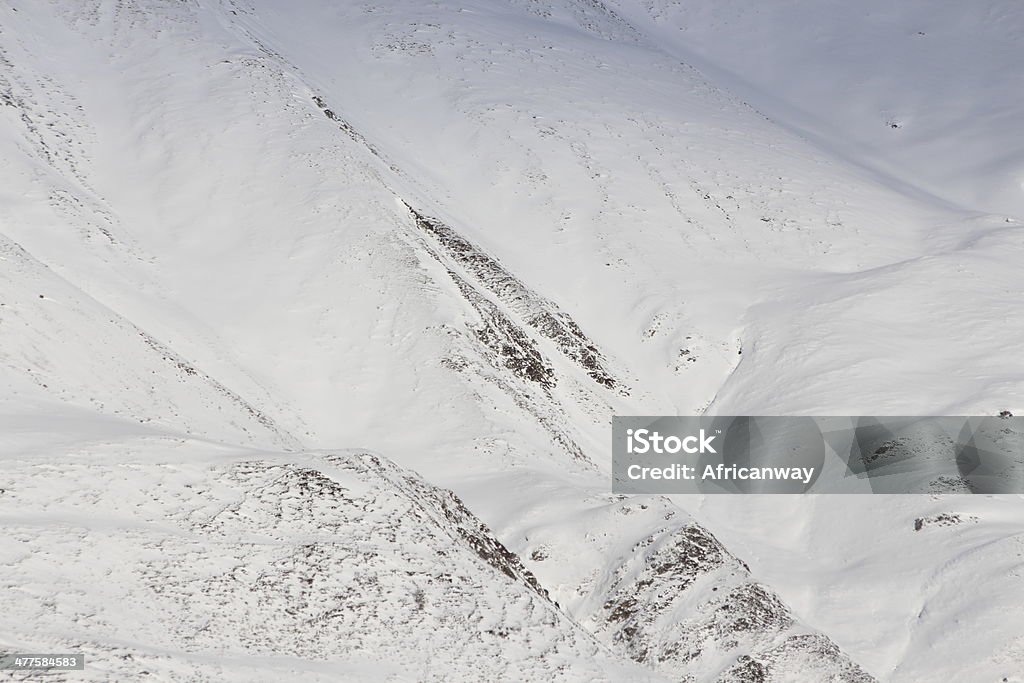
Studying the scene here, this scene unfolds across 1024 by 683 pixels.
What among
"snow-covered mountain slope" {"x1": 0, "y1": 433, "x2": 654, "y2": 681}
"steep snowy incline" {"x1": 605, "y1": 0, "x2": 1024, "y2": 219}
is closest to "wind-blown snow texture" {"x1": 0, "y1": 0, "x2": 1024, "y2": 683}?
"snow-covered mountain slope" {"x1": 0, "y1": 433, "x2": 654, "y2": 681}

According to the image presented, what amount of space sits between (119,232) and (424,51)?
88.7 ft

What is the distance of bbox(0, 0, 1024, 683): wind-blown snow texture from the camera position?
59.8 feet

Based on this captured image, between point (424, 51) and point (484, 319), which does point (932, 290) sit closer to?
point (484, 319)

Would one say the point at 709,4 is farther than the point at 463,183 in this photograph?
Yes

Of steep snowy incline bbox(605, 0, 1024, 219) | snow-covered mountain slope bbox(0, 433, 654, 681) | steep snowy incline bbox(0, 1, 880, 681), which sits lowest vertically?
snow-covered mountain slope bbox(0, 433, 654, 681)

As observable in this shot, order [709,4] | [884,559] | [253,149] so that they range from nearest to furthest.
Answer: [884,559] → [253,149] → [709,4]

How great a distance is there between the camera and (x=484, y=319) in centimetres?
3338

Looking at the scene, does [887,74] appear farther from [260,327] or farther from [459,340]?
[260,327]

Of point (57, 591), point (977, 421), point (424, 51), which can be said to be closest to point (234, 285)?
point (57, 591)

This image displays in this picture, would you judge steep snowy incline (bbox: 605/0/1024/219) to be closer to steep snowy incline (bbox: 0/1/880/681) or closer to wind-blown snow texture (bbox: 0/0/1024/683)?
wind-blown snow texture (bbox: 0/0/1024/683)

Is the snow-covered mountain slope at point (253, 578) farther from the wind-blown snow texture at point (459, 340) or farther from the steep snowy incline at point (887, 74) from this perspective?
the steep snowy incline at point (887, 74)

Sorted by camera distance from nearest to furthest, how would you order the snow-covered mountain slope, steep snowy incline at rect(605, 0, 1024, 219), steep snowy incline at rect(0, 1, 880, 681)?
1. the snow-covered mountain slope
2. steep snowy incline at rect(0, 1, 880, 681)
3. steep snowy incline at rect(605, 0, 1024, 219)

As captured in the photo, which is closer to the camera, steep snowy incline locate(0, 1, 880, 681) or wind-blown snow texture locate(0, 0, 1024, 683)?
wind-blown snow texture locate(0, 0, 1024, 683)

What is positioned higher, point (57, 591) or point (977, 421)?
point (977, 421)
